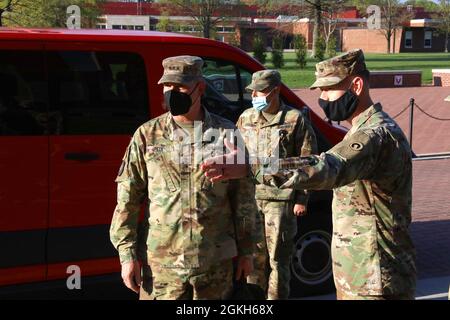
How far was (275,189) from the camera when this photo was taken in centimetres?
436

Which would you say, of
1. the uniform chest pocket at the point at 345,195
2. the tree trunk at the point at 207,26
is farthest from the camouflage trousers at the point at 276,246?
the tree trunk at the point at 207,26

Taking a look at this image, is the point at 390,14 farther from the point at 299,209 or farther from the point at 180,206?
the point at 180,206

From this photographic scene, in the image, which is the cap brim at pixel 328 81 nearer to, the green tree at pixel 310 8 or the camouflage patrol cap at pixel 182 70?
the camouflage patrol cap at pixel 182 70

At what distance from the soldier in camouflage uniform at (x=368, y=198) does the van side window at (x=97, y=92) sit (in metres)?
1.83

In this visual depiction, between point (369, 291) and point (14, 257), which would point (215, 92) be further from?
point (369, 291)

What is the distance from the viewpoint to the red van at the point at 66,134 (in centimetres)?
403

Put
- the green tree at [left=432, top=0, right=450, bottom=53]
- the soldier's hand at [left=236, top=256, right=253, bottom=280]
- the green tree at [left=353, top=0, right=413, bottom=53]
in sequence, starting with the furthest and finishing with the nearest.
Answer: the green tree at [left=432, top=0, right=450, bottom=53], the green tree at [left=353, top=0, right=413, bottom=53], the soldier's hand at [left=236, top=256, right=253, bottom=280]

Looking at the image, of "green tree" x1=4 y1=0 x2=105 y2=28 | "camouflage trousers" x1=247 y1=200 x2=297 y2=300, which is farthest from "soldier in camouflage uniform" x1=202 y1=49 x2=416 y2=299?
"green tree" x1=4 y1=0 x2=105 y2=28

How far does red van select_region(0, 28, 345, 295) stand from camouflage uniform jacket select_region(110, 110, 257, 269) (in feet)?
4.15

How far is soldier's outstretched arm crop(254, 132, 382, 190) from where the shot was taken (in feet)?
7.36

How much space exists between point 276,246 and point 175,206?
1.61 m

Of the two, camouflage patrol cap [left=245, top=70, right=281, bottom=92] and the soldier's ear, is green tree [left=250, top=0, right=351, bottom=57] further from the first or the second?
the soldier's ear

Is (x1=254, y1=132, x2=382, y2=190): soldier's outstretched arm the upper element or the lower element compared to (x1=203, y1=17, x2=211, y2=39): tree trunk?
lower
